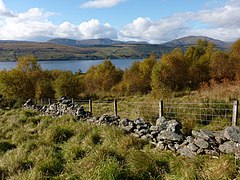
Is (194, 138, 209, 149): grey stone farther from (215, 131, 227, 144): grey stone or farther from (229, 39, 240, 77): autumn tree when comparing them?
(229, 39, 240, 77): autumn tree

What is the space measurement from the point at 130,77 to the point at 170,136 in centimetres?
4325

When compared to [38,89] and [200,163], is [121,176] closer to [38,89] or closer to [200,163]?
[200,163]

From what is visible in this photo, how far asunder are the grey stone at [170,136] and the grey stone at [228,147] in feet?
4.59

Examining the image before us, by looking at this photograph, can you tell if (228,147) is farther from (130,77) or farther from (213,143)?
(130,77)

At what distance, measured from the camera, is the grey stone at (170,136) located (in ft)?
27.0

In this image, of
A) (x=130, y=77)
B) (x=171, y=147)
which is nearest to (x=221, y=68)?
(x=130, y=77)

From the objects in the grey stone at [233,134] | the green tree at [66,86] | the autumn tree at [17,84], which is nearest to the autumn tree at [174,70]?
the green tree at [66,86]

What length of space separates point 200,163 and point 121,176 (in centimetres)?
187

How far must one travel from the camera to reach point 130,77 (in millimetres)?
51500

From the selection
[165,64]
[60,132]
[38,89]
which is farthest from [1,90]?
[60,132]

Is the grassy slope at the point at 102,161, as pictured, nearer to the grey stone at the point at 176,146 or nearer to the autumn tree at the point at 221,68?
the grey stone at the point at 176,146

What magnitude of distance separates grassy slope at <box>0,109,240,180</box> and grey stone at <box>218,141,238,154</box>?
37cm

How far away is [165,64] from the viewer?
47.1 metres

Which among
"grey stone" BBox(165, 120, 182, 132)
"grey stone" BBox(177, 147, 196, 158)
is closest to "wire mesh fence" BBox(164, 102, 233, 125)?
"grey stone" BBox(165, 120, 182, 132)
